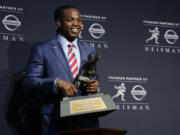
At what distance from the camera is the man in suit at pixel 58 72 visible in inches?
91.4

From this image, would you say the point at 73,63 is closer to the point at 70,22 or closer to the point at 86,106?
the point at 70,22

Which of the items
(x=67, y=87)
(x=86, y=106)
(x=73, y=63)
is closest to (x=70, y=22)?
(x=73, y=63)

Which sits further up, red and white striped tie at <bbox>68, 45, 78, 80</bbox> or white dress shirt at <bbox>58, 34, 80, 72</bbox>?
white dress shirt at <bbox>58, 34, 80, 72</bbox>

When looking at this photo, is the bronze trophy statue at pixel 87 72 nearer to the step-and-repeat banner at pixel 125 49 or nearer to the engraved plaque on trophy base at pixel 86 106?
the engraved plaque on trophy base at pixel 86 106

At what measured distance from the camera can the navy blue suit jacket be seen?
2.37 meters

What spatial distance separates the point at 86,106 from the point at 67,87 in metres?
0.18

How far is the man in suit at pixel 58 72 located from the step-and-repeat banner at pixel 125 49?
0.54 metres

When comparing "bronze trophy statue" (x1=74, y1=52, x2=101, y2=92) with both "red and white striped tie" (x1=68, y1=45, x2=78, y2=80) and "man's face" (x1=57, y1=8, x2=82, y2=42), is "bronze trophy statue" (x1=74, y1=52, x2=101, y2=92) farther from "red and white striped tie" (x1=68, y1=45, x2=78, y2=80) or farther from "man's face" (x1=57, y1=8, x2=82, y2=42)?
"man's face" (x1=57, y1=8, x2=82, y2=42)

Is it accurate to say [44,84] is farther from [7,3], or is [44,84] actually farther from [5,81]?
[7,3]

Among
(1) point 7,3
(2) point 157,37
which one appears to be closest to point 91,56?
(1) point 7,3

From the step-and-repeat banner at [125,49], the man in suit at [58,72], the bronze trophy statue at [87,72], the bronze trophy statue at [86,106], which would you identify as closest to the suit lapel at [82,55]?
the man in suit at [58,72]

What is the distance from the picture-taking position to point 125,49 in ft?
11.1

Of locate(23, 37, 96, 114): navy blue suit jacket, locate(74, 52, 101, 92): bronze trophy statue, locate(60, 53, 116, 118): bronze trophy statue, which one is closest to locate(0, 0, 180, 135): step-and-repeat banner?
locate(23, 37, 96, 114): navy blue suit jacket

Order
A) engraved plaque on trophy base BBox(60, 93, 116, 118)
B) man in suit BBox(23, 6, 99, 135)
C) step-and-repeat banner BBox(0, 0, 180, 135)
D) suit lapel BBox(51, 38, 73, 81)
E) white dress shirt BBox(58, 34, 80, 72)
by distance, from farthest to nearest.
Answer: step-and-repeat banner BBox(0, 0, 180, 135) < white dress shirt BBox(58, 34, 80, 72) < suit lapel BBox(51, 38, 73, 81) < man in suit BBox(23, 6, 99, 135) < engraved plaque on trophy base BBox(60, 93, 116, 118)
